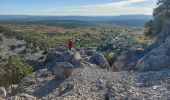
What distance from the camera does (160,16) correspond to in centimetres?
4525

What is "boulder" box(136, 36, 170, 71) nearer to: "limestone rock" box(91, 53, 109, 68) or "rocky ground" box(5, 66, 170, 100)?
"rocky ground" box(5, 66, 170, 100)

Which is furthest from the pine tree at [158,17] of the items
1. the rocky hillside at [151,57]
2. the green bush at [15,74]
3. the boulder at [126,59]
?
the green bush at [15,74]

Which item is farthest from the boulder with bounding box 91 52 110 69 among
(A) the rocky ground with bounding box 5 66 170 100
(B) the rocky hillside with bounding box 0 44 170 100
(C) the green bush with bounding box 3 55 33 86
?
(C) the green bush with bounding box 3 55 33 86

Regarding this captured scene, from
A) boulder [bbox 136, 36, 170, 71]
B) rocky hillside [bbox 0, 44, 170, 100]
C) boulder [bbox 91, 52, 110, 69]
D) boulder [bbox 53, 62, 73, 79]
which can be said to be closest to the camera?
rocky hillside [bbox 0, 44, 170, 100]

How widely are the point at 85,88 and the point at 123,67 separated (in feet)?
39.9

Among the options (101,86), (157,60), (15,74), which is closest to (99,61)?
(157,60)

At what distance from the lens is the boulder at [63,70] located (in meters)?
35.7

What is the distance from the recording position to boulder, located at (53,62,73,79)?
3566cm

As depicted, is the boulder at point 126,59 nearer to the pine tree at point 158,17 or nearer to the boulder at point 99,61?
the boulder at point 99,61

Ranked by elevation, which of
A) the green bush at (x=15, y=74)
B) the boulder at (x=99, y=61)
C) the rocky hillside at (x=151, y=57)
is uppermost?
the rocky hillside at (x=151, y=57)

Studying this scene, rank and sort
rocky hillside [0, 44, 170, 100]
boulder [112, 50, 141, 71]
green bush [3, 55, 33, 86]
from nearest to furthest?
rocky hillside [0, 44, 170, 100]
boulder [112, 50, 141, 71]
green bush [3, 55, 33, 86]

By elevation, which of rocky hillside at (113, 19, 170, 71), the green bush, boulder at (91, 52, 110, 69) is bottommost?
the green bush

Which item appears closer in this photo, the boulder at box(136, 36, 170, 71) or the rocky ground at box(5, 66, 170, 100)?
the rocky ground at box(5, 66, 170, 100)

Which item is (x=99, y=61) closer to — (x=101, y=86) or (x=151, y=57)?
(x=151, y=57)
